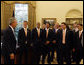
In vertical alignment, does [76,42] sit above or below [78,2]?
below

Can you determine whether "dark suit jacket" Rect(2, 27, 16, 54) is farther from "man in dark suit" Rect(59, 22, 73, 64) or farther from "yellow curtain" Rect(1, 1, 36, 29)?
"yellow curtain" Rect(1, 1, 36, 29)

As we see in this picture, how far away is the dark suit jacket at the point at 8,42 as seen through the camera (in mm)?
4113

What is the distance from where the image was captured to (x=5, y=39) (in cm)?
410

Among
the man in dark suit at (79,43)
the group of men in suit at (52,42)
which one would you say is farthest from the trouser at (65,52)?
the man in dark suit at (79,43)

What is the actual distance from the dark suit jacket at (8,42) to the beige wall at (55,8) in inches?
344

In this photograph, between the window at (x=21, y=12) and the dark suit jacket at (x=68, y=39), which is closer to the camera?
the dark suit jacket at (x=68, y=39)

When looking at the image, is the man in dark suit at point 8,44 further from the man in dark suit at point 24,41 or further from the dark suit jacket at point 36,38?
the dark suit jacket at point 36,38

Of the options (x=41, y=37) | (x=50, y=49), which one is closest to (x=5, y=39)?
(x=41, y=37)

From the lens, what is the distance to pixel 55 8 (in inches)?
507

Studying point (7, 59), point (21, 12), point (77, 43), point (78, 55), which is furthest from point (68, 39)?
point (21, 12)

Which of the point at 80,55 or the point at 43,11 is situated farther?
the point at 43,11

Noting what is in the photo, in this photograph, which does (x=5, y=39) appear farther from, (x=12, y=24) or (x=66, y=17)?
(x=66, y=17)

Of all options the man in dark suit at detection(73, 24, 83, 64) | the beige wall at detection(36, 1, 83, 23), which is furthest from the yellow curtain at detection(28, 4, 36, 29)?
the man in dark suit at detection(73, 24, 83, 64)

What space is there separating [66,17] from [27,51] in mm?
7879
